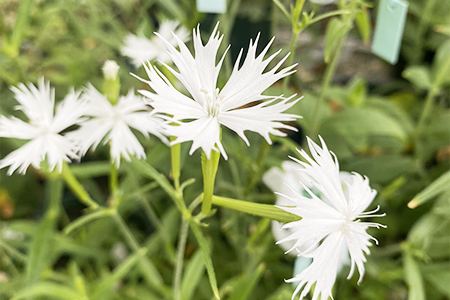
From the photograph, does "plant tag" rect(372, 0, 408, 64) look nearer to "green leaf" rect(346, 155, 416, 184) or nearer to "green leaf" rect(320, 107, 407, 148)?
"green leaf" rect(320, 107, 407, 148)

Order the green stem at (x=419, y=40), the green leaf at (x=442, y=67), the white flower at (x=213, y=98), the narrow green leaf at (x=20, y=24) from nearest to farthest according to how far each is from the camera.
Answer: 1. the white flower at (x=213, y=98)
2. the narrow green leaf at (x=20, y=24)
3. the green leaf at (x=442, y=67)
4. the green stem at (x=419, y=40)

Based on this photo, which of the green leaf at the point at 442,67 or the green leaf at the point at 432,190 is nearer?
the green leaf at the point at 432,190

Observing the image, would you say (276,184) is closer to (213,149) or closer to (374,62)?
(213,149)

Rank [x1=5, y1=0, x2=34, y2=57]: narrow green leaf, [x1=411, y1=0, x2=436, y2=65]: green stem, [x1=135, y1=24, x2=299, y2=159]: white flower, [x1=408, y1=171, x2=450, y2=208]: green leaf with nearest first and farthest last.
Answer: [x1=135, y1=24, x2=299, y2=159]: white flower, [x1=408, y1=171, x2=450, y2=208]: green leaf, [x1=5, y1=0, x2=34, y2=57]: narrow green leaf, [x1=411, y1=0, x2=436, y2=65]: green stem

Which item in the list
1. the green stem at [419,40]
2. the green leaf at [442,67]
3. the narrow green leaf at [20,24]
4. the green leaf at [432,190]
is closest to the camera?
the green leaf at [432,190]

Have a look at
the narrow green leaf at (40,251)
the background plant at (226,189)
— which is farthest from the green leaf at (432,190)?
the narrow green leaf at (40,251)

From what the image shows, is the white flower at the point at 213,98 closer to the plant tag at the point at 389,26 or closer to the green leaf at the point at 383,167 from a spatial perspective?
the plant tag at the point at 389,26

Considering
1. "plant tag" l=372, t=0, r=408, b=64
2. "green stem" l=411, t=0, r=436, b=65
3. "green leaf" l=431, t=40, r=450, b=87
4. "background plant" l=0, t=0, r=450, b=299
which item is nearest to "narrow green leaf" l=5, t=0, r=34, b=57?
"background plant" l=0, t=0, r=450, b=299
